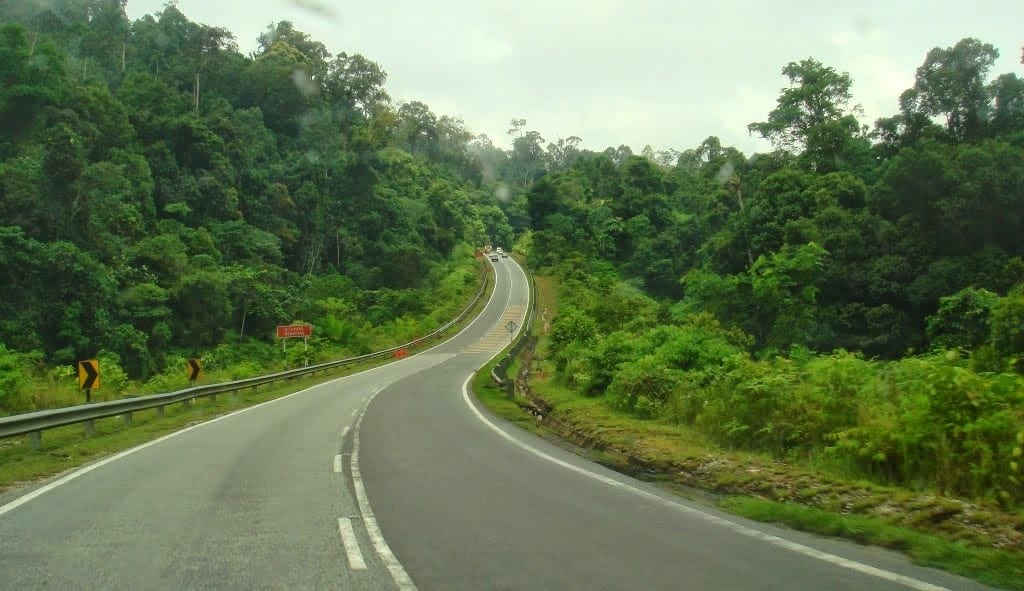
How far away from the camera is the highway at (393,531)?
4863 mm

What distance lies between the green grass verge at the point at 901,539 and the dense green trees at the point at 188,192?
108 feet

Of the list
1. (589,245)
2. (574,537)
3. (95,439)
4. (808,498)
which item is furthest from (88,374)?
(589,245)

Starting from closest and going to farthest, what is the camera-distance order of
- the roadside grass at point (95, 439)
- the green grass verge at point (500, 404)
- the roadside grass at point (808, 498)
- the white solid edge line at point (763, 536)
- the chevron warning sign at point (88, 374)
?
the white solid edge line at point (763, 536)
the roadside grass at point (808, 498)
the roadside grass at point (95, 439)
the chevron warning sign at point (88, 374)
the green grass verge at point (500, 404)

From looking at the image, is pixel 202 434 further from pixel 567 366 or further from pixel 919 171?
pixel 919 171

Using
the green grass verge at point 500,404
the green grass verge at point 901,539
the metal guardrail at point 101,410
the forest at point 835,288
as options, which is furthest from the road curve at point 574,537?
the metal guardrail at point 101,410

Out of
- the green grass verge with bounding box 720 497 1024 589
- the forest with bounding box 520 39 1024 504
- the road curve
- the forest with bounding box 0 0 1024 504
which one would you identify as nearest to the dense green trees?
the forest with bounding box 0 0 1024 504

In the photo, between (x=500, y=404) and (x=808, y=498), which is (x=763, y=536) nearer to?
(x=808, y=498)

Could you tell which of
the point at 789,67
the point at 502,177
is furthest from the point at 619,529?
the point at 502,177

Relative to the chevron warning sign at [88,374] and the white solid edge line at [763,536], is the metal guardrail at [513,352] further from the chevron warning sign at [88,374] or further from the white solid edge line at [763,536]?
the white solid edge line at [763,536]

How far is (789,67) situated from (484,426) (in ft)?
184

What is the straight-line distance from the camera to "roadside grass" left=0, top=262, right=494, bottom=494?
33.7ft

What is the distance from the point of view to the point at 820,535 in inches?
237

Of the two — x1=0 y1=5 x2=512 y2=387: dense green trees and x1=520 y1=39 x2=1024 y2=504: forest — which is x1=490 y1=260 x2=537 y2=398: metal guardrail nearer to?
x1=520 y1=39 x2=1024 y2=504: forest

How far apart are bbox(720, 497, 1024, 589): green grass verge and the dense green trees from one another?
3296cm
